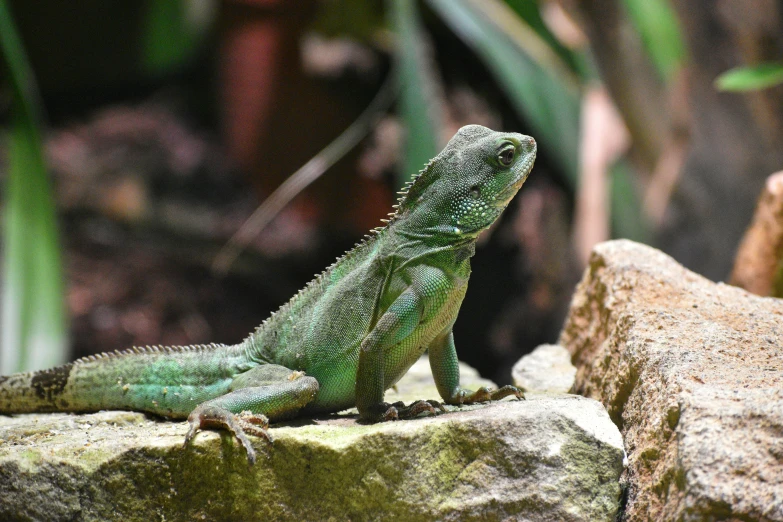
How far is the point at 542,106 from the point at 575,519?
410 cm

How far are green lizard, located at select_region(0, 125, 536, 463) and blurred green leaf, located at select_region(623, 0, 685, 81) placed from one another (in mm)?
3516

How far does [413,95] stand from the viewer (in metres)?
5.85

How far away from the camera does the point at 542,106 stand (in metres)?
6.33

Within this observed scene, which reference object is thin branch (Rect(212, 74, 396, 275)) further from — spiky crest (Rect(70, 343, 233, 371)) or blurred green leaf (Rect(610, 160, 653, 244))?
blurred green leaf (Rect(610, 160, 653, 244))

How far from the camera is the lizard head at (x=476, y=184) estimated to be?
3750mm

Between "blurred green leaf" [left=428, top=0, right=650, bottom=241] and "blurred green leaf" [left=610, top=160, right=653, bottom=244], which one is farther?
"blurred green leaf" [left=610, top=160, right=653, bottom=244]

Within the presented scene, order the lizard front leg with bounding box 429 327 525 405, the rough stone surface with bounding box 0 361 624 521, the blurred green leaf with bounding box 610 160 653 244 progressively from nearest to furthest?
the rough stone surface with bounding box 0 361 624 521
the lizard front leg with bounding box 429 327 525 405
the blurred green leaf with bounding box 610 160 653 244

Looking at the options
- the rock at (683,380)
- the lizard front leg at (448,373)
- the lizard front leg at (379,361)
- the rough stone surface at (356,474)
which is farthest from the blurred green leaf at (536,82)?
the rough stone surface at (356,474)

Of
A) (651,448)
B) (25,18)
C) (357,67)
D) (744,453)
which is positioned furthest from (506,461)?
(25,18)

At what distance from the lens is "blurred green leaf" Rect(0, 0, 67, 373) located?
5449 mm

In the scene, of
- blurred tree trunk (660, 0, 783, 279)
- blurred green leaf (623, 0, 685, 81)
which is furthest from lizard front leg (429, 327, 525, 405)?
blurred tree trunk (660, 0, 783, 279)

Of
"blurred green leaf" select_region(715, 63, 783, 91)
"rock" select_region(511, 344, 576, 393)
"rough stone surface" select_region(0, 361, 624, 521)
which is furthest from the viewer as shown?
"blurred green leaf" select_region(715, 63, 783, 91)

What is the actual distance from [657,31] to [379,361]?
474 cm

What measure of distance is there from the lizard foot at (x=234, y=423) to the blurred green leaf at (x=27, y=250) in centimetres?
263
